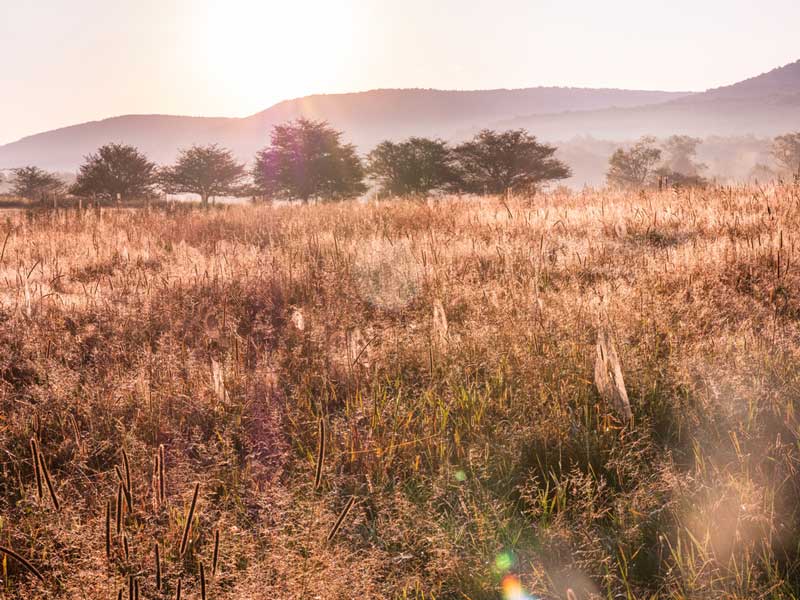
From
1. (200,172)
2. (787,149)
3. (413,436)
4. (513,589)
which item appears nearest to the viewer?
(513,589)

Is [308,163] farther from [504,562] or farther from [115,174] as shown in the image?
[504,562]

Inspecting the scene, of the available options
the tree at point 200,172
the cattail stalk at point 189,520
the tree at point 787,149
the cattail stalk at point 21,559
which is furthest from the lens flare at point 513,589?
the tree at point 787,149

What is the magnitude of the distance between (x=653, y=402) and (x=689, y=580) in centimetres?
110

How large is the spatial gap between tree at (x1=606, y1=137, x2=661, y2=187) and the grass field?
201 feet

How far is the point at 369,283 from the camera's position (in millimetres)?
4766

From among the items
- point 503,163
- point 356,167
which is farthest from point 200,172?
point 503,163

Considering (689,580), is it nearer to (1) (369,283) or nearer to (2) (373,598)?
(2) (373,598)

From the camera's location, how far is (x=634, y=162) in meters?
61.8

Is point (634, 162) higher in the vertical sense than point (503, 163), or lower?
higher

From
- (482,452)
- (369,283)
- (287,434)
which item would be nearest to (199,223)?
(369,283)

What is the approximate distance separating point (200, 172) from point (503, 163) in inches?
833

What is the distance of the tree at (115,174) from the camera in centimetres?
3325

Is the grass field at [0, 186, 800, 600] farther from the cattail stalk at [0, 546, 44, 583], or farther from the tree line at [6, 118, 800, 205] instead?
the tree line at [6, 118, 800, 205]

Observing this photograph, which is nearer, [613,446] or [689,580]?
[689,580]
